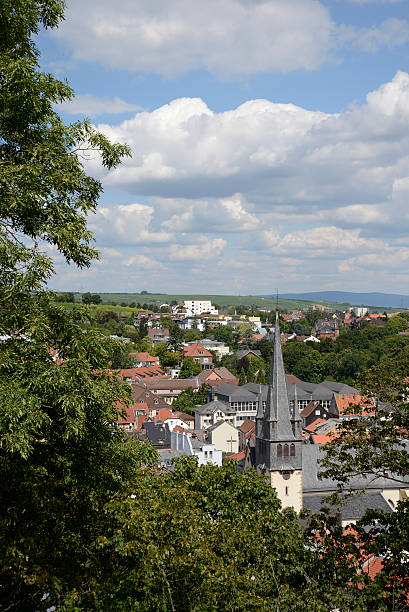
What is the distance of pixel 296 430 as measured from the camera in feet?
128

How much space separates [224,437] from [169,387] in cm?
3072

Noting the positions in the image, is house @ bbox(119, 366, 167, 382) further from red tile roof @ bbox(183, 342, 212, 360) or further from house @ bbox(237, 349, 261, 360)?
house @ bbox(237, 349, 261, 360)

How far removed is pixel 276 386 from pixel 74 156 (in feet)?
104

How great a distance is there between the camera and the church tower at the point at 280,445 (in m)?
37.5

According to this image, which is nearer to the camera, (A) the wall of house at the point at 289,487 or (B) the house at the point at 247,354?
(A) the wall of house at the point at 289,487

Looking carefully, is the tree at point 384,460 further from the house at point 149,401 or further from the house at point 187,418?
the house at point 187,418

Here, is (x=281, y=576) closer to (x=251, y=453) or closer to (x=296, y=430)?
(x=296, y=430)

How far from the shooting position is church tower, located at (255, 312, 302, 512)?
37547 millimetres

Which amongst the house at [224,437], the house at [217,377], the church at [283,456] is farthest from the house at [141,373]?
the church at [283,456]

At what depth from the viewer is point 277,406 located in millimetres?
39000

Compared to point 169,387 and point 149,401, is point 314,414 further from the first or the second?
point 169,387

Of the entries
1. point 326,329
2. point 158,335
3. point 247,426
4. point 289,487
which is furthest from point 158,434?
point 326,329

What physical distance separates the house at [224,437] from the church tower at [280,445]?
92.8ft

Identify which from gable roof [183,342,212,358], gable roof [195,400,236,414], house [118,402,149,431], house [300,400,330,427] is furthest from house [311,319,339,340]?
house [118,402,149,431]
